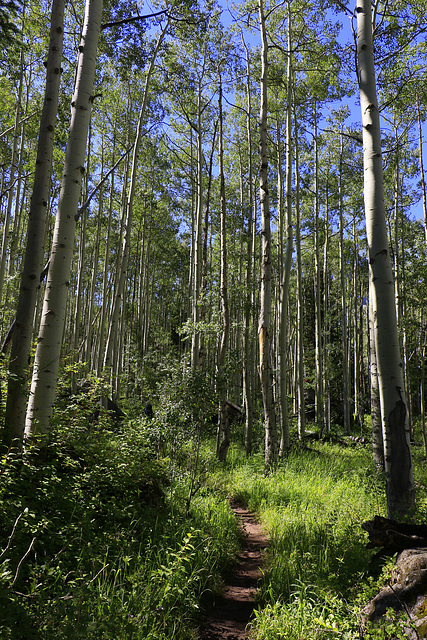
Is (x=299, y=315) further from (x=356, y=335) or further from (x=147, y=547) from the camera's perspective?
(x=356, y=335)

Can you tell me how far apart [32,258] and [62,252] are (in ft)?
1.04

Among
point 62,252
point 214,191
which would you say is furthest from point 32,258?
point 214,191

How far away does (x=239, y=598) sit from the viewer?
3414mm

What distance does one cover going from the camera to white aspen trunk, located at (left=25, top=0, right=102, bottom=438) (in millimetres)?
3527

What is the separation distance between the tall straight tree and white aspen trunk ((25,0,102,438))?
3.10 meters

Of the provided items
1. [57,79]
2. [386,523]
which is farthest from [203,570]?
A: [57,79]

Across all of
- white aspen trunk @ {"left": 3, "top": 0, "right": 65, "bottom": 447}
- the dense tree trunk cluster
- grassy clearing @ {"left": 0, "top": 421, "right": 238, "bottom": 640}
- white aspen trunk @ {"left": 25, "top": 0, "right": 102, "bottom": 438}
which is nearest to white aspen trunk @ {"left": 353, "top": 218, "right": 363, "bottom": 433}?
the dense tree trunk cluster

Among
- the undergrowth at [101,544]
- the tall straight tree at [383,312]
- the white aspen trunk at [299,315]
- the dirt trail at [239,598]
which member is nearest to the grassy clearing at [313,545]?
the dirt trail at [239,598]

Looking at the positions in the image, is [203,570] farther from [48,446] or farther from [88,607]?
[48,446]

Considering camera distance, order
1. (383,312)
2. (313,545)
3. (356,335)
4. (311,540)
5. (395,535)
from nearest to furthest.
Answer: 1. (395,535)
2. (383,312)
3. (313,545)
4. (311,540)
5. (356,335)

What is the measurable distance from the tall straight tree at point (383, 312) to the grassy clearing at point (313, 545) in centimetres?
78

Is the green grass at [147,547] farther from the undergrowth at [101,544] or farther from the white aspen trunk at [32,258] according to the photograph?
the white aspen trunk at [32,258]

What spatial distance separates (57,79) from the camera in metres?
4.06

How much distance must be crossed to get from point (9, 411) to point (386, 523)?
3.60 metres
